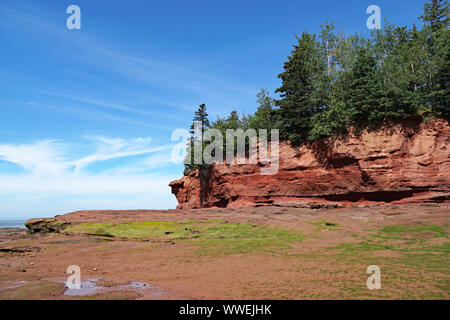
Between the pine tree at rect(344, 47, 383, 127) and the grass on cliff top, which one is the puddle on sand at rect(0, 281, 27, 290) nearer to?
the grass on cliff top

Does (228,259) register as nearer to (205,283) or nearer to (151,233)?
(205,283)

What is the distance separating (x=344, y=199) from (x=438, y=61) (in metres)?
18.2

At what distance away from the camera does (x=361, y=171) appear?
31781mm

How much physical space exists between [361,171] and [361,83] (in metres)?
10.4

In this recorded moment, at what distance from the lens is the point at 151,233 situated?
24.8 metres

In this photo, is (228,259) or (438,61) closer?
(228,259)

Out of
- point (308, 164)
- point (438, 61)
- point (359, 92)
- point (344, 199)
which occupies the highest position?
point (438, 61)

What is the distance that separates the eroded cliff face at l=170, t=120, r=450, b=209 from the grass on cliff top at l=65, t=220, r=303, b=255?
14.2m

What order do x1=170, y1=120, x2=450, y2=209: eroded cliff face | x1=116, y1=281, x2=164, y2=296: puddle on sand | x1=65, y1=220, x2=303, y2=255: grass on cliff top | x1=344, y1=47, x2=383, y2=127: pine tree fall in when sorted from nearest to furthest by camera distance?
x1=116, y1=281, x2=164, y2=296: puddle on sand < x1=65, y1=220, x2=303, y2=255: grass on cliff top < x1=170, y1=120, x2=450, y2=209: eroded cliff face < x1=344, y1=47, x2=383, y2=127: pine tree

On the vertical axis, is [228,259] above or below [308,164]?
below

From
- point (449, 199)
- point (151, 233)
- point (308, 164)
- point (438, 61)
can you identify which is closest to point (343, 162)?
point (308, 164)

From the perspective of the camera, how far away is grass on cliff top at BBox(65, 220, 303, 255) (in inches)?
709

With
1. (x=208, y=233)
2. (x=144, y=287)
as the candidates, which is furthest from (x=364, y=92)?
(x=144, y=287)

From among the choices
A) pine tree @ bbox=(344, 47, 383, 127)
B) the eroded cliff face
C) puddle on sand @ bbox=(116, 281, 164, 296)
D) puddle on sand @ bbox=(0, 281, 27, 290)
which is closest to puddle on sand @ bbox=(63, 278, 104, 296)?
puddle on sand @ bbox=(116, 281, 164, 296)
